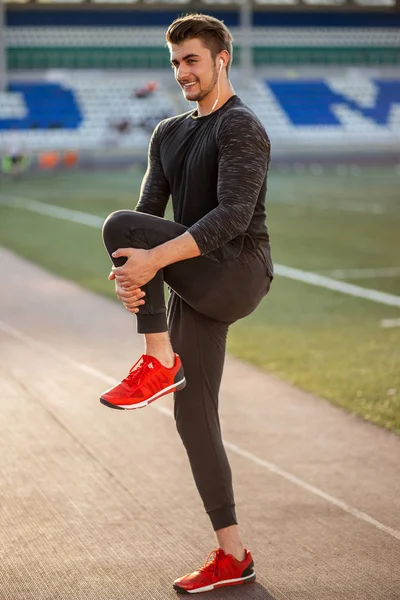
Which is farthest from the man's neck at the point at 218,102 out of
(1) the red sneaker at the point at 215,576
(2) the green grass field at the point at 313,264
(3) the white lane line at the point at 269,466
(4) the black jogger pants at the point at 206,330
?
(2) the green grass field at the point at 313,264

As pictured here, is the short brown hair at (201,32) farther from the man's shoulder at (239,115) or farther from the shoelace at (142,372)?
the shoelace at (142,372)

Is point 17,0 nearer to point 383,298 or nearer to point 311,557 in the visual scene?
point 383,298

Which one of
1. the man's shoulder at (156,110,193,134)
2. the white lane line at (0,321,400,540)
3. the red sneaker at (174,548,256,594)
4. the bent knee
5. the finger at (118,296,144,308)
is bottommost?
the white lane line at (0,321,400,540)

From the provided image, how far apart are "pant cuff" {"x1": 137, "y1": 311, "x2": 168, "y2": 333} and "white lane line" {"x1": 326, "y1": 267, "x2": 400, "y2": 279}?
8.81 meters

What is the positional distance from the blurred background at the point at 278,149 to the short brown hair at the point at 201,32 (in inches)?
129

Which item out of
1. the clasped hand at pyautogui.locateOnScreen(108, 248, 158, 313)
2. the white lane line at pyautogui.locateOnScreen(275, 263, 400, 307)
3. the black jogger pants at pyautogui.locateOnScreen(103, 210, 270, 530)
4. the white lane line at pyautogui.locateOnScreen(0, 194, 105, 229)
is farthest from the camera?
the white lane line at pyautogui.locateOnScreen(0, 194, 105, 229)

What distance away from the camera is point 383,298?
35.1ft

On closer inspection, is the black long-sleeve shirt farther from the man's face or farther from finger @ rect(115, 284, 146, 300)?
finger @ rect(115, 284, 146, 300)

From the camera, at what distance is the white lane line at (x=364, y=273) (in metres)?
12.1

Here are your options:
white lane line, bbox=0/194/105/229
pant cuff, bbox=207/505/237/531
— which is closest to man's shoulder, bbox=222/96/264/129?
pant cuff, bbox=207/505/237/531

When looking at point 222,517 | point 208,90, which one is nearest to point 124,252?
point 208,90

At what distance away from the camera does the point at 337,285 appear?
1154 centimetres

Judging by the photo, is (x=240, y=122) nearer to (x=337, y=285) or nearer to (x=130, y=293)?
(x=130, y=293)

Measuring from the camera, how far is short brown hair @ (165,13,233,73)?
3.42 metres
